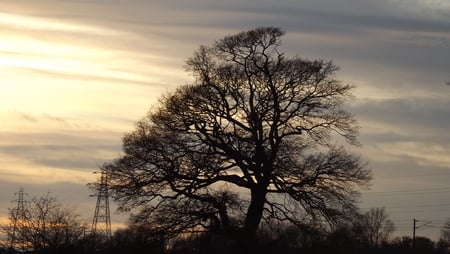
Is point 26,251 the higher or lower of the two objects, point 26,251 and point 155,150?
the lower

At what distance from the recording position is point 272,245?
4466 cm

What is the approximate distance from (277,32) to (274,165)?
6913mm

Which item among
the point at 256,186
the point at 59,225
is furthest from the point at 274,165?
the point at 59,225

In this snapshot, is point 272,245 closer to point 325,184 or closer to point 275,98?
point 325,184

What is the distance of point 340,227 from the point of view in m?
47.1

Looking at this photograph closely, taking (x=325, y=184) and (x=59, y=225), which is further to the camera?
(x=59, y=225)

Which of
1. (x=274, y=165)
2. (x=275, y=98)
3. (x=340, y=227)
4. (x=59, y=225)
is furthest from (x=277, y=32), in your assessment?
(x=59, y=225)

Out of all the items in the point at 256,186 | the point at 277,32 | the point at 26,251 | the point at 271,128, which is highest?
the point at 277,32

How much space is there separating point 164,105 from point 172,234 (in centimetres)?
678

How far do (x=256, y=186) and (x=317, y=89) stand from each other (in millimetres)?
5902

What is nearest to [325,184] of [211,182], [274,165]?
→ [274,165]

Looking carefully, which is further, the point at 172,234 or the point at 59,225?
the point at 59,225

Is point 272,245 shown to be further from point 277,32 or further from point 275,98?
point 277,32

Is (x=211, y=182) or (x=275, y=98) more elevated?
(x=275, y=98)
